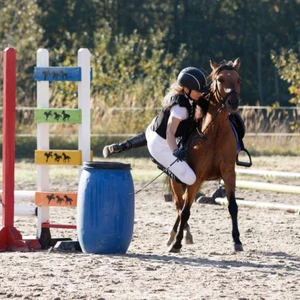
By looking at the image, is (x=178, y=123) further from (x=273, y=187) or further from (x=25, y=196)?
(x=273, y=187)

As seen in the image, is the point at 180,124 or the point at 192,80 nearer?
the point at 192,80

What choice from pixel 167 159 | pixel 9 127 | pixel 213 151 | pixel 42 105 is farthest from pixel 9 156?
pixel 213 151

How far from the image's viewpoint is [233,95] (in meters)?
8.52

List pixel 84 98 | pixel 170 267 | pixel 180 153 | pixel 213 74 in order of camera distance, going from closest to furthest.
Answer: pixel 170 267, pixel 180 153, pixel 213 74, pixel 84 98

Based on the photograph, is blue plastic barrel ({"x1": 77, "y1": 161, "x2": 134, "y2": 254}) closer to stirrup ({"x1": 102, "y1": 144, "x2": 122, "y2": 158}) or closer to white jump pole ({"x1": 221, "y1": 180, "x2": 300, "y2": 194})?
stirrup ({"x1": 102, "y1": 144, "x2": 122, "y2": 158})

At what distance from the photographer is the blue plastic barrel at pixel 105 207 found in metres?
A: 8.48

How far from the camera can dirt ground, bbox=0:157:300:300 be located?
6621 mm

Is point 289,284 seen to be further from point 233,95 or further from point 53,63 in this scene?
point 53,63

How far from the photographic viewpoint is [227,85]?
8.69 meters

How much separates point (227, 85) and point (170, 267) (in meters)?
1.84

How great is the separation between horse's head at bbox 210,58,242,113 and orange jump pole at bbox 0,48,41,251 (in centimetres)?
187

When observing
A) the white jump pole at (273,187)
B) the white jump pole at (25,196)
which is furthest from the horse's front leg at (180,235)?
the white jump pole at (273,187)

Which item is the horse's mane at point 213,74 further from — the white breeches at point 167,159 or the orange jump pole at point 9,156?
the orange jump pole at point 9,156

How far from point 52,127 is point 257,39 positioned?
1835 centimetres
